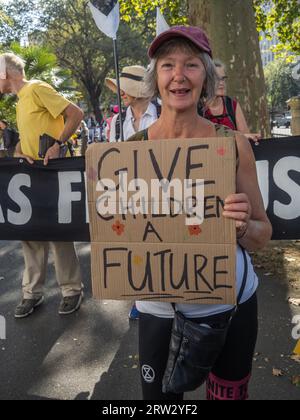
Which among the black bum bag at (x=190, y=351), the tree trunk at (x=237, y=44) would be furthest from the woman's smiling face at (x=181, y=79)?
the tree trunk at (x=237, y=44)

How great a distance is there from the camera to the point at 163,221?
1.51 meters

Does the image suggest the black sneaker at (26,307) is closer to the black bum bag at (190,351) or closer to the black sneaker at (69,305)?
the black sneaker at (69,305)

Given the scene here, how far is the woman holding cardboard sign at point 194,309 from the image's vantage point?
5.14 ft

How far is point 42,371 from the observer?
2.97 m

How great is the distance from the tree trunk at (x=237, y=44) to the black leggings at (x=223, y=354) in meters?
4.69

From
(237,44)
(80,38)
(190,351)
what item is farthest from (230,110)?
(80,38)

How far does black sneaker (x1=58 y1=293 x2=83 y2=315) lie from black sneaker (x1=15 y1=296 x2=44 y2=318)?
252 millimetres

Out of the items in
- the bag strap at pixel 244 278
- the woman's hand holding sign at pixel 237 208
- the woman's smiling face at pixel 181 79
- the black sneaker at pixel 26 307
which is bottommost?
the black sneaker at pixel 26 307

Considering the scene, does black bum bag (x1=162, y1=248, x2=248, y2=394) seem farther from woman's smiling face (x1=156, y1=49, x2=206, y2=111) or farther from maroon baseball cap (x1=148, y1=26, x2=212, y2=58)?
maroon baseball cap (x1=148, y1=26, x2=212, y2=58)

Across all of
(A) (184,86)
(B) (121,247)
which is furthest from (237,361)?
(A) (184,86)

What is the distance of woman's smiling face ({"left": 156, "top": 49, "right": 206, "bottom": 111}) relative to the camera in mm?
1565

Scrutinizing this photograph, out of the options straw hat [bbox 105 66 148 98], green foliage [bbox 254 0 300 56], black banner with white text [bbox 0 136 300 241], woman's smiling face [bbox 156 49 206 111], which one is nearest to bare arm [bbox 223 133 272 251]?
woman's smiling face [bbox 156 49 206 111]

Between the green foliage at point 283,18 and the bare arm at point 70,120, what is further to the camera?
the green foliage at point 283,18
